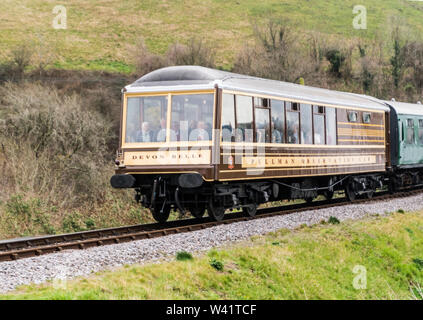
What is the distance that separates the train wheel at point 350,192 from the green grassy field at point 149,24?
83.6 ft

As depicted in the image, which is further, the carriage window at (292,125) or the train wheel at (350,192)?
the train wheel at (350,192)

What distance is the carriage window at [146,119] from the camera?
43.6ft

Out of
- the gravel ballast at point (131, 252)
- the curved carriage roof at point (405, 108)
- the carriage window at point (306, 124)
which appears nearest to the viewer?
the gravel ballast at point (131, 252)

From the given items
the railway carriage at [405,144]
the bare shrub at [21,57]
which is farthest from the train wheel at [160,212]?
the bare shrub at [21,57]

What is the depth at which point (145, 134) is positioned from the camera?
13.5m

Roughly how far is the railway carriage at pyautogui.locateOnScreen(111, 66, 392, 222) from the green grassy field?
96.1ft

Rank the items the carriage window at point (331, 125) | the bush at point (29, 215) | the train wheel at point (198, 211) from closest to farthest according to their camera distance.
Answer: the train wheel at point (198, 211) → the bush at point (29, 215) → the carriage window at point (331, 125)

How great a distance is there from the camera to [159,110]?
13.4m

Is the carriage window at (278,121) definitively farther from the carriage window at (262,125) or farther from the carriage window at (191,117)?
the carriage window at (191,117)

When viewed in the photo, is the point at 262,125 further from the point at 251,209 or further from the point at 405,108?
the point at 405,108

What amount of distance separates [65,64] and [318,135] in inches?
1227

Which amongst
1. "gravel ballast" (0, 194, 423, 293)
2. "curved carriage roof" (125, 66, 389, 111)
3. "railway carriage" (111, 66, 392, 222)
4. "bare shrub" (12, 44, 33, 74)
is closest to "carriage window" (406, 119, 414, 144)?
"railway carriage" (111, 66, 392, 222)

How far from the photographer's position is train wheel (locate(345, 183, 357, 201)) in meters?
19.8

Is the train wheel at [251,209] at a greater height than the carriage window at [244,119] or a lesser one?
lesser
